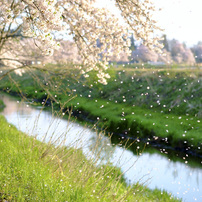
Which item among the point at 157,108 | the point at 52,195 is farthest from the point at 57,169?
the point at 157,108

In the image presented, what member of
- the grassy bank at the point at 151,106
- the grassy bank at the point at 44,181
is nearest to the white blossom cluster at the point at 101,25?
the grassy bank at the point at 151,106

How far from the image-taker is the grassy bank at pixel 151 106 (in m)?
14.3

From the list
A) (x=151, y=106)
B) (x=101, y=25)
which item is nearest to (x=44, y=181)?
(x=101, y=25)

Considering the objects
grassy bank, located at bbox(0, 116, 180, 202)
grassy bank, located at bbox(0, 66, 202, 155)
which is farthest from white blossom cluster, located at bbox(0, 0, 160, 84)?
grassy bank, located at bbox(0, 116, 180, 202)

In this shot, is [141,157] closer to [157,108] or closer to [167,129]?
[167,129]

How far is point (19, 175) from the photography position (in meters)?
5.04

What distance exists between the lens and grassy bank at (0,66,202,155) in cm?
1433

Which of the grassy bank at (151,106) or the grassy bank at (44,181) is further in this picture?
the grassy bank at (151,106)

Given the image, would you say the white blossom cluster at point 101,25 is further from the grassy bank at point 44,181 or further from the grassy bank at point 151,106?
the grassy bank at point 44,181

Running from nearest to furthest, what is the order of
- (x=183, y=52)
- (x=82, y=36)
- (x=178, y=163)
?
(x=82, y=36)
(x=178, y=163)
(x=183, y=52)

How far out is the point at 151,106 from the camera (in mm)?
19141

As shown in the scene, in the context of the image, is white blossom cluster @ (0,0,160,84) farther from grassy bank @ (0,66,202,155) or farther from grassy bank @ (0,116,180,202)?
grassy bank @ (0,116,180,202)

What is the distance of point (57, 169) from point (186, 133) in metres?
10.0

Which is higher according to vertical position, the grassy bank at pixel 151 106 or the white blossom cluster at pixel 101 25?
the white blossom cluster at pixel 101 25
